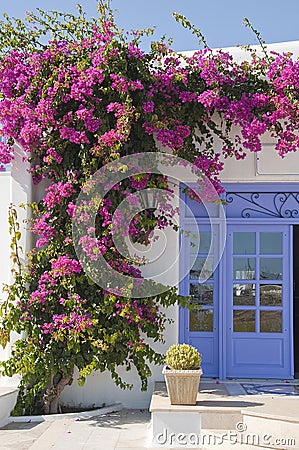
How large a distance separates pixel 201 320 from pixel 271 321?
807 mm

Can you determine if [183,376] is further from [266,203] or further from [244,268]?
[266,203]

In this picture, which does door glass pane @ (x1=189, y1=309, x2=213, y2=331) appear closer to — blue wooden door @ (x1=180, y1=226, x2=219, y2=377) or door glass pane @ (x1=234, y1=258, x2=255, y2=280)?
blue wooden door @ (x1=180, y1=226, x2=219, y2=377)

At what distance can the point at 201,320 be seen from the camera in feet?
26.3

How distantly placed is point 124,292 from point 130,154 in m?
1.53

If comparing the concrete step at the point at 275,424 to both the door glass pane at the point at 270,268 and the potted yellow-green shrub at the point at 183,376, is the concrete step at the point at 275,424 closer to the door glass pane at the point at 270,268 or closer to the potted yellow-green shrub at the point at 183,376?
the potted yellow-green shrub at the point at 183,376

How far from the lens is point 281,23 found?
772 centimetres

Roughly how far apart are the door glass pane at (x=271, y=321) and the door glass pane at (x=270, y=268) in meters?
0.41

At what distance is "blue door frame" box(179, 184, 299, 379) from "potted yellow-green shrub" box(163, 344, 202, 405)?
1463 mm

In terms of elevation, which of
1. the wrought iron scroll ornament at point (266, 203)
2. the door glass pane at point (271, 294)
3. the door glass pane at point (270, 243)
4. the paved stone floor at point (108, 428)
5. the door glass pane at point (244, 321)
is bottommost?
the paved stone floor at point (108, 428)

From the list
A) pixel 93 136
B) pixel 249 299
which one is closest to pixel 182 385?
pixel 249 299

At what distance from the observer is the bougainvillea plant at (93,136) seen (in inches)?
286

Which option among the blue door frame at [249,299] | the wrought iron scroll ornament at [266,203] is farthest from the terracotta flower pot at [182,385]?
the wrought iron scroll ornament at [266,203]

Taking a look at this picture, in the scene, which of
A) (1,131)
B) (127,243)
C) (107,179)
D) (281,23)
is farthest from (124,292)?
(281,23)

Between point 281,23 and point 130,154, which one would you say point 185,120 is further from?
point 281,23
